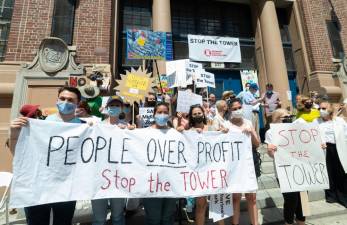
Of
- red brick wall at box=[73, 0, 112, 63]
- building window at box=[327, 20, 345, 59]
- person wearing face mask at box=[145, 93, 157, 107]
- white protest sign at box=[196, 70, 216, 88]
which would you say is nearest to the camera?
person wearing face mask at box=[145, 93, 157, 107]

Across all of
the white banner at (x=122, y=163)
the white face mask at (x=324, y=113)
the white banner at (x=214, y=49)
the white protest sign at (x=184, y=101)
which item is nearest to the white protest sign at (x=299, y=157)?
the white banner at (x=122, y=163)

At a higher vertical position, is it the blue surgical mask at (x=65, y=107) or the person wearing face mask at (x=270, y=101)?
the person wearing face mask at (x=270, y=101)

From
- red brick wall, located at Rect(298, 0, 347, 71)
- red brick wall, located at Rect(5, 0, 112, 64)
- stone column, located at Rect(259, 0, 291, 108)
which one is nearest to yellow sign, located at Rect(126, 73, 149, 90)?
red brick wall, located at Rect(5, 0, 112, 64)

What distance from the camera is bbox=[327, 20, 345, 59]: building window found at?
33.9 feet

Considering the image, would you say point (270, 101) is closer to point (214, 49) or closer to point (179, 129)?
point (214, 49)

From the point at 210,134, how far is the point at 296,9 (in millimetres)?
10401

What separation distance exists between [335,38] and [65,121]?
38.0ft

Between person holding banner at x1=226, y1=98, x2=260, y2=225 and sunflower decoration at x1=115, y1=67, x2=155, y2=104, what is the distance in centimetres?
202

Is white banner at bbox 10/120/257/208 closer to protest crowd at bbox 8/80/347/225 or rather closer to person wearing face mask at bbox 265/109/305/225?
protest crowd at bbox 8/80/347/225

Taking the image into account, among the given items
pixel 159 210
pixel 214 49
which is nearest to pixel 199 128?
pixel 159 210

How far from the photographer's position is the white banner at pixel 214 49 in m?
10.3

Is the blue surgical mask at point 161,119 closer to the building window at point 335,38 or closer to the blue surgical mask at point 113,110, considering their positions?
the blue surgical mask at point 113,110

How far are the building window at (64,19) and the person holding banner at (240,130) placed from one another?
21.0ft

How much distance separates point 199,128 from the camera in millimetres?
3475
